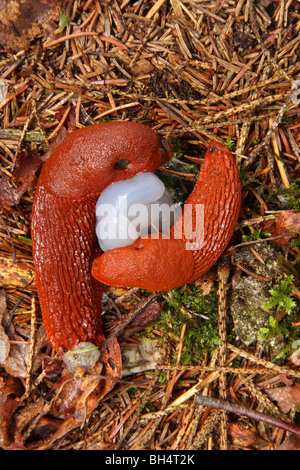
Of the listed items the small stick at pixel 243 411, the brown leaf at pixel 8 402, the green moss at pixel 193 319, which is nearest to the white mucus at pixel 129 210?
the green moss at pixel 193 319

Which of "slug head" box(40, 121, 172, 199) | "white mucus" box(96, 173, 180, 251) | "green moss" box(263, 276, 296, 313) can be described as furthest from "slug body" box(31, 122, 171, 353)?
"green moss" box(263, 276, 296, 313)

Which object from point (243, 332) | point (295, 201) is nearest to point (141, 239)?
point (243, 332)

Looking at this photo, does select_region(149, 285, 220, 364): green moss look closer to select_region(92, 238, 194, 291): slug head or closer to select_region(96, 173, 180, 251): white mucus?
select_region(92, 238, 194, 291): slug head

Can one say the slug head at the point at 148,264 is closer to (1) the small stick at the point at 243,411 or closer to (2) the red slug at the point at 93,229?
(2) the red slug at the point at 93,229
